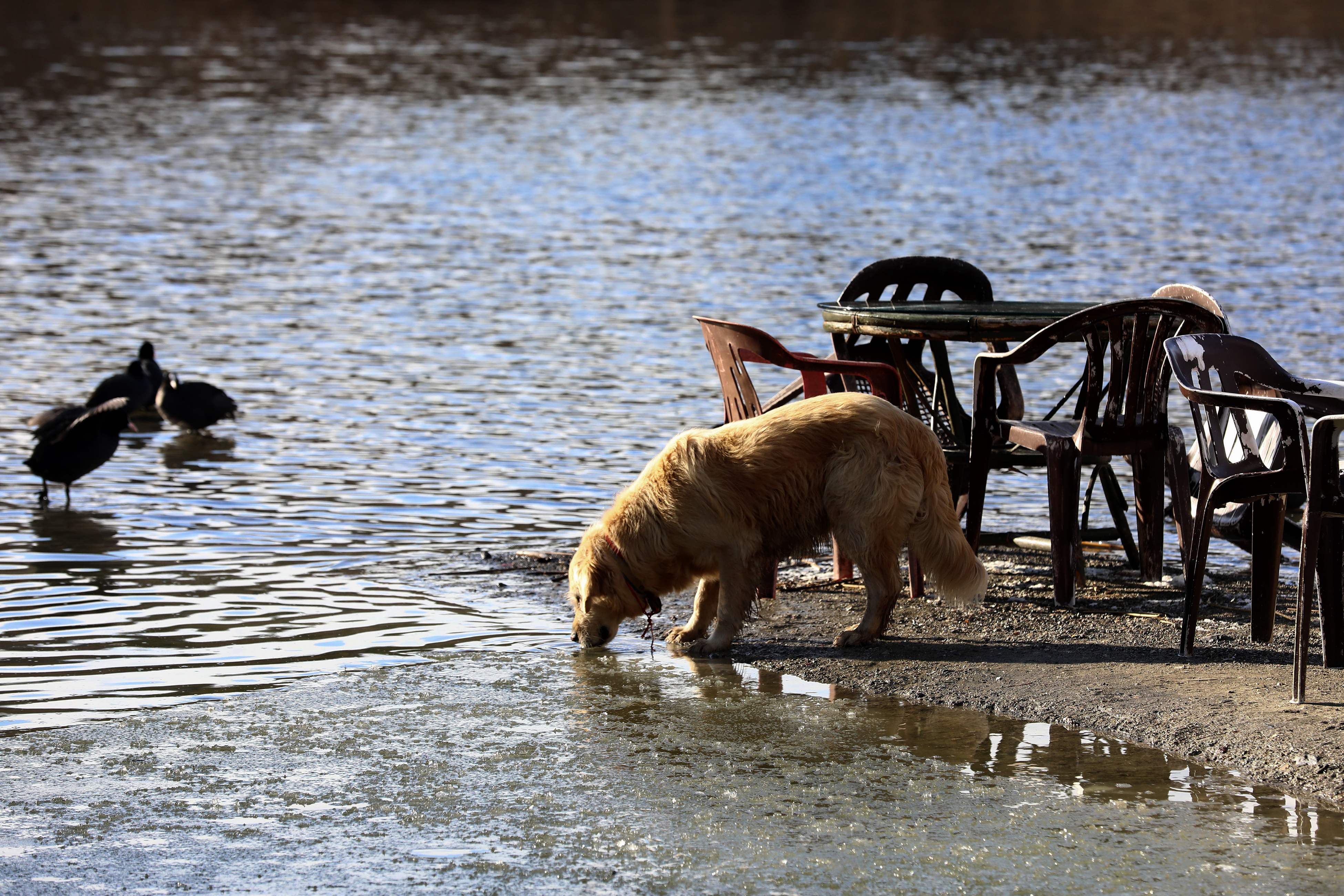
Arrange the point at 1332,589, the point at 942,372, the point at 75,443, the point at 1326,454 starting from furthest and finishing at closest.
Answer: the point at 75,443 < the point at 942,372 < the point at 1332,589 < the point at 1326,454

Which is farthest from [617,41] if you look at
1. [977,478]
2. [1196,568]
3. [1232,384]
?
[1196,568]

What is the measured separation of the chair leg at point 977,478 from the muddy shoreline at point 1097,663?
0.32 meters

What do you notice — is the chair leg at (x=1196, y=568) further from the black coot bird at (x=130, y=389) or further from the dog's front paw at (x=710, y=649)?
the black coot bird at (x=130, y=389)

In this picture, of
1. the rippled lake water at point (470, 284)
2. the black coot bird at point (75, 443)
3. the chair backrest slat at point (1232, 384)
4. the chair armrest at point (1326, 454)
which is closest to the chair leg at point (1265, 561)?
the chair backrest slat at point (1232, 384)

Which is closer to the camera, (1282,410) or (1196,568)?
(1282,410)

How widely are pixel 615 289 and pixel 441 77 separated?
29822mm

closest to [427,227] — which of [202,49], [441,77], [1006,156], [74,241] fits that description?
[74,241]

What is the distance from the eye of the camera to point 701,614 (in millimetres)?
6688

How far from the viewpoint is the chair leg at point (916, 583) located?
284 inches

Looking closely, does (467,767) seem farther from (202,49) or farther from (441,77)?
(202,49)

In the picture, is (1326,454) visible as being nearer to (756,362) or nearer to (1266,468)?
(1266,468)

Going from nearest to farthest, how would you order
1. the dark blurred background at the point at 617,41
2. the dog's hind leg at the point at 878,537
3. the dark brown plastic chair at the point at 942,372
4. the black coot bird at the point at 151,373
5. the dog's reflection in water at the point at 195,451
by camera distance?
1. the dog's hind leg at the point at 878,537
2. the dark brown plastic chair at the point at 942,372
3. the dog's reflection in water at the point at 195,451
4. the black coot bird at the point at 151,373
5. the dark blurred background at the point at 617,41

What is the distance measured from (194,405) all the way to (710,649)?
6109mm

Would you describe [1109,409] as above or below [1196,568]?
above
